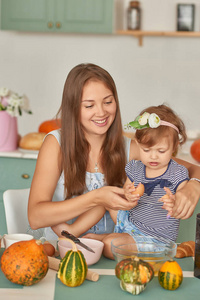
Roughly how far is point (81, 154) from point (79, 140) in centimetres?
6

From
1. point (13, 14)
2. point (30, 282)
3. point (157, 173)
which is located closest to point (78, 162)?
point (157, 173)

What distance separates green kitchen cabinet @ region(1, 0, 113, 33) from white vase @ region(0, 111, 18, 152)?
1.02 meters

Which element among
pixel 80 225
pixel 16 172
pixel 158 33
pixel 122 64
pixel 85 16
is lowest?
pixel 16 172

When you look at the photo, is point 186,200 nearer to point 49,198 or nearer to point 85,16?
point 49,198

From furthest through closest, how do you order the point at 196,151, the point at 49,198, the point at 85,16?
the point at 85,16 < the point at 196,151 < the point at 49,198

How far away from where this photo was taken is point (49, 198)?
1789 mm

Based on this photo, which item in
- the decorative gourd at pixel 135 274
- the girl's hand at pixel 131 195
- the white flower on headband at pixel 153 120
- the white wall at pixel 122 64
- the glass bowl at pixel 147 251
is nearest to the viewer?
the decorative gourd at pixel 135 274

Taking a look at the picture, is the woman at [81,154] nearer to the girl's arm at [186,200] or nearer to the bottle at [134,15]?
the girl's arm at [186,200]

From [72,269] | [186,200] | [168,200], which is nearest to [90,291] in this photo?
[72,269]

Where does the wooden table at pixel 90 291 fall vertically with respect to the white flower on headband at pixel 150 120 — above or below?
below

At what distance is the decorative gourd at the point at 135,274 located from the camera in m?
1.19

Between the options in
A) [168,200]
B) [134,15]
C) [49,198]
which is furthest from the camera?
[134,15]

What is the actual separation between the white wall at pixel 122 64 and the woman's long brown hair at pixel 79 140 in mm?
2170

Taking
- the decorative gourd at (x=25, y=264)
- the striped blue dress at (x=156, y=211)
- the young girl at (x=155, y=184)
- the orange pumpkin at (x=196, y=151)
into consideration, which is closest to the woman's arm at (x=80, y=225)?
the young girl at (x=155, y=184)
